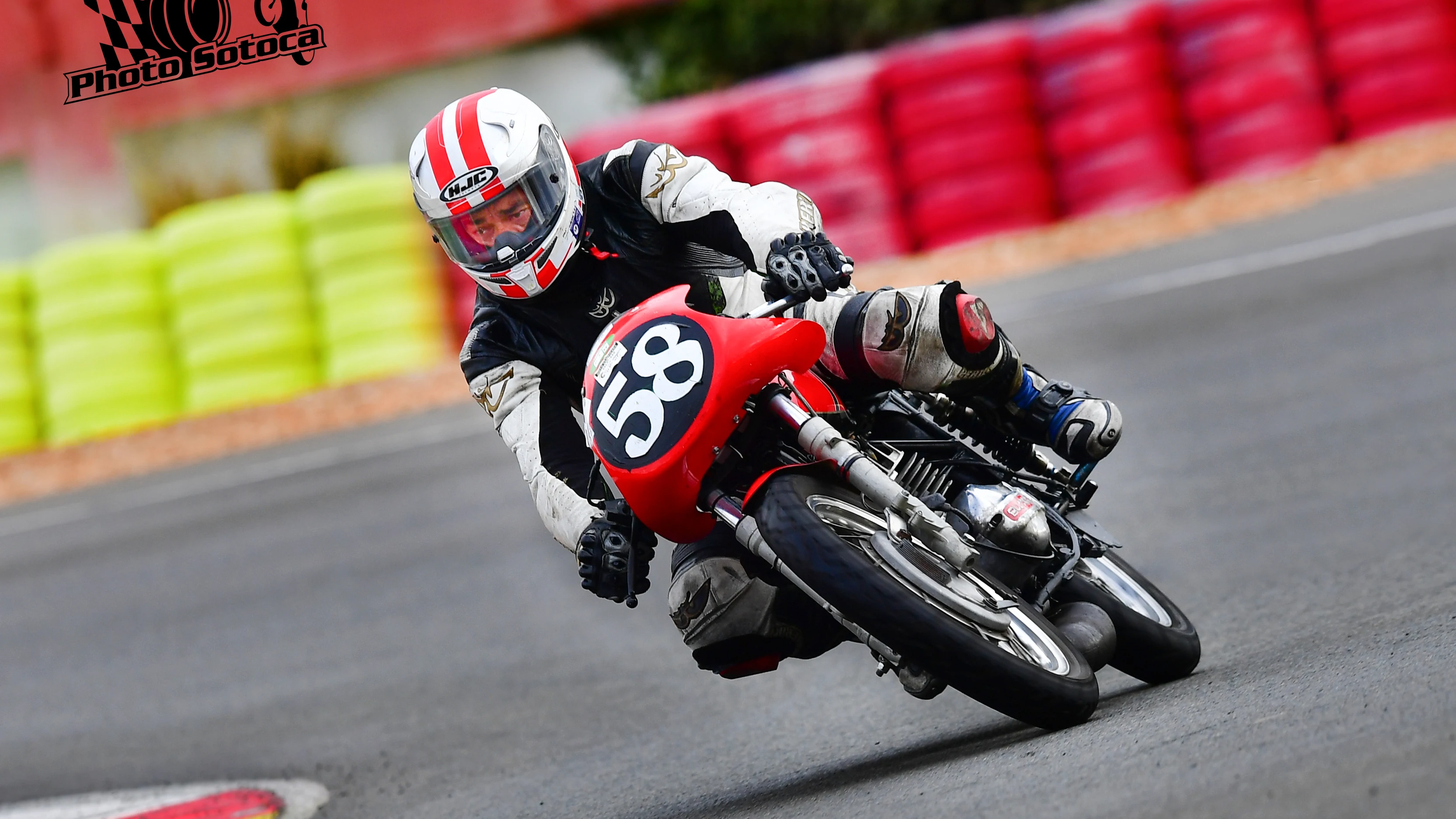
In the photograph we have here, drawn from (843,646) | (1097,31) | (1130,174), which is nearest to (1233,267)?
(1130,174)

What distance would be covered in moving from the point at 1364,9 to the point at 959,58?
2.86 m

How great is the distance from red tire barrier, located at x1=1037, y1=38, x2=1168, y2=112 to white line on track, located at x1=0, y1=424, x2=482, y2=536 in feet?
15.7

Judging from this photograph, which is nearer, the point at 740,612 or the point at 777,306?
the point at 777,306

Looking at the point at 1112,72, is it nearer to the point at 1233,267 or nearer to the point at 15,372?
the point at 1233,267

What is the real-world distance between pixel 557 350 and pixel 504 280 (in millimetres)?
247

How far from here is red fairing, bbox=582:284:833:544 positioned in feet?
12.5

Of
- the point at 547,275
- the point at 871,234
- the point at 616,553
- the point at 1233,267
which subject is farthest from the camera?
the point at 871,234

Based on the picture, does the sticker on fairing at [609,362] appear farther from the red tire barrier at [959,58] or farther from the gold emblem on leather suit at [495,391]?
the red tire barrier at [959,58]

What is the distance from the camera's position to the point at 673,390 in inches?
151

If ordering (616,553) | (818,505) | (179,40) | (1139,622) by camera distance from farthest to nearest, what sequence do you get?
(179,40) → (1139,622) → (616,553) → (818,505)

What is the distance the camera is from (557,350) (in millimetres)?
4605

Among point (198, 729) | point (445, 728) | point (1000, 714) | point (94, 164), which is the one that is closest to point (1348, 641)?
point (1000, 714)

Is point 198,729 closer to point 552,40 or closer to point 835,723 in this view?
point 835,723

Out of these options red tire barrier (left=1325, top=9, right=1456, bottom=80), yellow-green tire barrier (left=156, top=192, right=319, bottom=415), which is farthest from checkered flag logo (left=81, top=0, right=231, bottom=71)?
red tire barrier (left=1325, top=9, right=1456, bottom=80)
